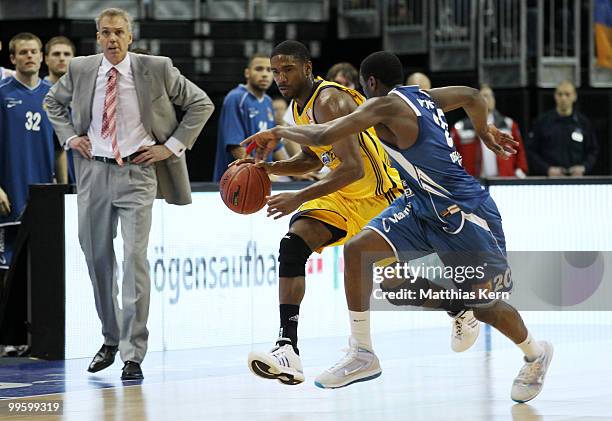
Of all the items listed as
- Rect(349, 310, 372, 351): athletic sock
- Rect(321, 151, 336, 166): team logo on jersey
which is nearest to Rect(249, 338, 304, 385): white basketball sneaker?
Rect(349, 310, 372, 351): athletic sock

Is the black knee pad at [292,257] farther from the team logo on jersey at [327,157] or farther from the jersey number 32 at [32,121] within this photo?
the jersey number 32 at [32,121]

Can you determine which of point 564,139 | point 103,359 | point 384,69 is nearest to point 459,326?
point 384,69

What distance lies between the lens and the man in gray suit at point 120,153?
871cm

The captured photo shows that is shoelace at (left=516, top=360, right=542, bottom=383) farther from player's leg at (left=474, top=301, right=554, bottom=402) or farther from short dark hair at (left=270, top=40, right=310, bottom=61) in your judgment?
short dark hair at (left=270, top=40, right=310, bottom=61)

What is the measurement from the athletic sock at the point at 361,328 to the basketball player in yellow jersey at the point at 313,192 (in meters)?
0.33

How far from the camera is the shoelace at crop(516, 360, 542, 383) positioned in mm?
7359

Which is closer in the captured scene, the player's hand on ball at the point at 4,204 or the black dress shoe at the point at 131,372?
the black dress shoe at the point at 131,372

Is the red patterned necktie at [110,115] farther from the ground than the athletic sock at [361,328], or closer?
farther from the ground

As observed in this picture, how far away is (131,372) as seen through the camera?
28.1 feet

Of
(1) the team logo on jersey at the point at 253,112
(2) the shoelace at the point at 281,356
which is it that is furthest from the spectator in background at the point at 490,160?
(2) the shoelace at the point at 281,356

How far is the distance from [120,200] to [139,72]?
2.67 feet

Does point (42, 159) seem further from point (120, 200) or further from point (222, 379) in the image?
point (222, 379)

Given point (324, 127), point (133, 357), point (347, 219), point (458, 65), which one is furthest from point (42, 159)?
point (458, 65)

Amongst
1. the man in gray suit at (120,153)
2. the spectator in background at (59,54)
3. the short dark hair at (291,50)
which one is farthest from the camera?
the spectator in background at (59,54)
